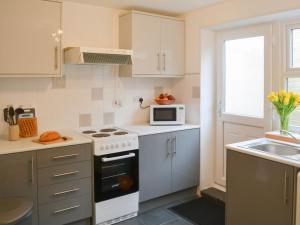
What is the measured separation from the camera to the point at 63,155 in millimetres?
2492

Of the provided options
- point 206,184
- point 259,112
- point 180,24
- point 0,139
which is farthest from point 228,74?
point 0,139

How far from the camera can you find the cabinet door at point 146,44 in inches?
125

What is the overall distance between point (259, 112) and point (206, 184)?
1133mm

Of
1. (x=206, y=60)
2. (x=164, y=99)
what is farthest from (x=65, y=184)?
(x=206, y=60)

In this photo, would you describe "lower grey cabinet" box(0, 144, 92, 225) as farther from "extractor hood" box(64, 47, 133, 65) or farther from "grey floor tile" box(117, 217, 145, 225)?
"extractor hood" box(64, 47, 133, 65)

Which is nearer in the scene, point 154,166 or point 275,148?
point 275,148

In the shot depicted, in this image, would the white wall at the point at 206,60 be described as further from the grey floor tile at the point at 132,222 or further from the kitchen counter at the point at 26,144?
the kitchen counter at the point at 26,144

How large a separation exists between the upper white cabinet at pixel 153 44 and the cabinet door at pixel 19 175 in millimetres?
1445

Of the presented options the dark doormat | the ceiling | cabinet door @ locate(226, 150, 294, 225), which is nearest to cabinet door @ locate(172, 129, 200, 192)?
the dark doormat

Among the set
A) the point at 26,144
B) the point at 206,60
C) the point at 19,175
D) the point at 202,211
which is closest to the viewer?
the point at 19,175

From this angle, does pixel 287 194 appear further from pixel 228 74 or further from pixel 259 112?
pixel 228 74

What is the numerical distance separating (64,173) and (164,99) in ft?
5.05

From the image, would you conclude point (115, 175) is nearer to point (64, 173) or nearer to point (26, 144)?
point (64, 173)

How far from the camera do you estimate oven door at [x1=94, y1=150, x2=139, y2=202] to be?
268cm
